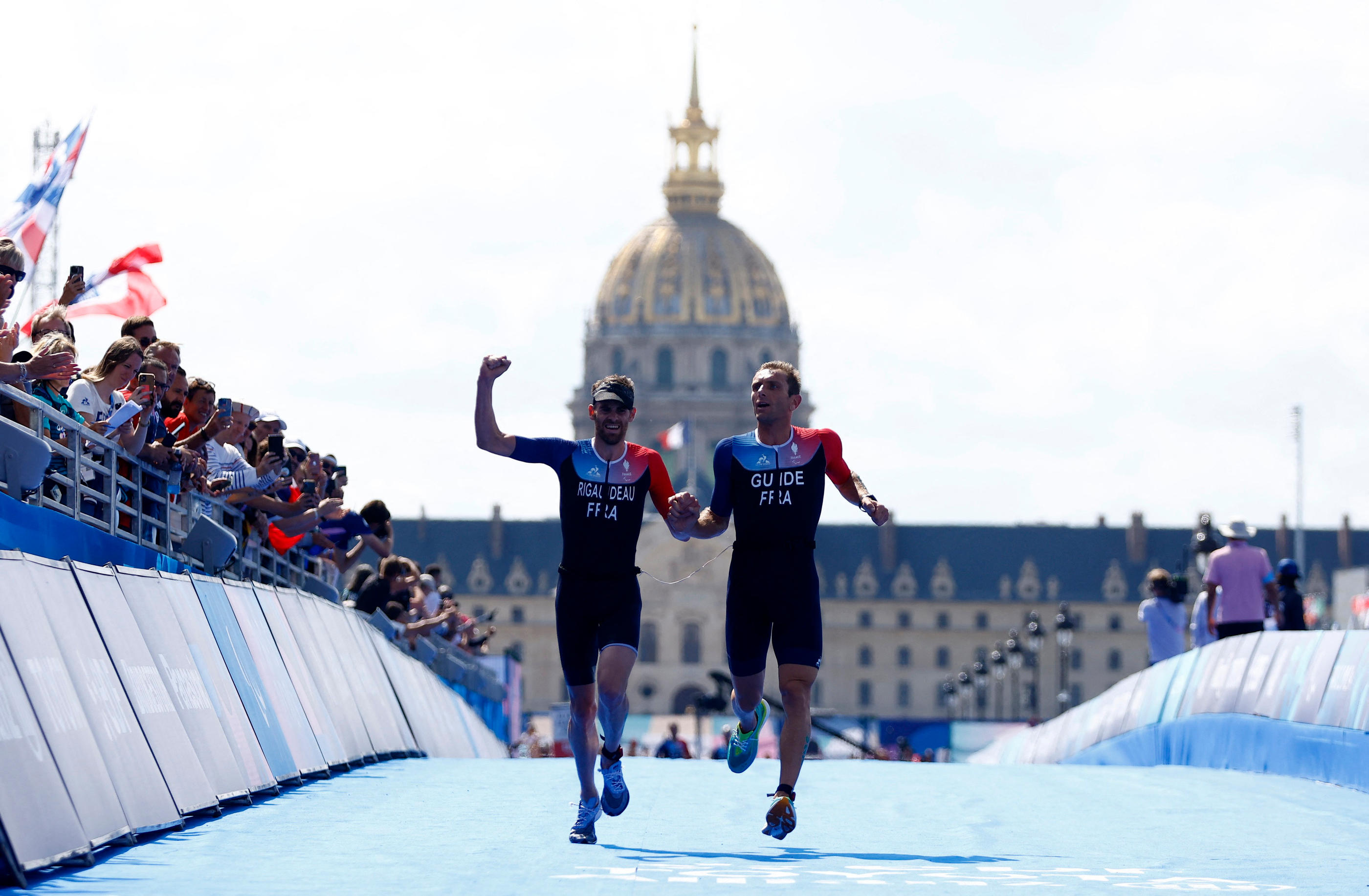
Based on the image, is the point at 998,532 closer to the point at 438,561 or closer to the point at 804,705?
the point at 438,561

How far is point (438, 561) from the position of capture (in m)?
152

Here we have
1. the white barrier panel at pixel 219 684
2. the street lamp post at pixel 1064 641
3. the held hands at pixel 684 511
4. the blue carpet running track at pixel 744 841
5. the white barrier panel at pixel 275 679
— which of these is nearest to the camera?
the blue carpet running track at pixel 744 841

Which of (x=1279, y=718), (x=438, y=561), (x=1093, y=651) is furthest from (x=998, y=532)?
(x=1279, y=718)

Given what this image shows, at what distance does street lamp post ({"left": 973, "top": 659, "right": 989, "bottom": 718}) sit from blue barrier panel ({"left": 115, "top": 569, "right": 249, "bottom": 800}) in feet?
259

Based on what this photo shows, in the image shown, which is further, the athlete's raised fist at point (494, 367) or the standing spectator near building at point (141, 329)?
the standing spectator near building at point (141, 329)

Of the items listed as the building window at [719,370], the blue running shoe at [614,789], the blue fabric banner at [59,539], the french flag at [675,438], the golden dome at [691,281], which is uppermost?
the golden dome at [691,281]

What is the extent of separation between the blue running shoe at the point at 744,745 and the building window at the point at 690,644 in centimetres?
13222

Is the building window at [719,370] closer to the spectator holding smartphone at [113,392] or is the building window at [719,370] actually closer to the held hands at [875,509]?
the spectator holding smartphone at [113,392]

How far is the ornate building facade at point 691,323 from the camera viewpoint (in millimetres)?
175500

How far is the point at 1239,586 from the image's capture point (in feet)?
62.0

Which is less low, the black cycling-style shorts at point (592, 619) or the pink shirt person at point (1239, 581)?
the pink shirt person at point (1239, 581)

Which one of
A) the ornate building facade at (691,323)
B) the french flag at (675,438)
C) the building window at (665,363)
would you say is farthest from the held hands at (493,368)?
the building window at (665,363)

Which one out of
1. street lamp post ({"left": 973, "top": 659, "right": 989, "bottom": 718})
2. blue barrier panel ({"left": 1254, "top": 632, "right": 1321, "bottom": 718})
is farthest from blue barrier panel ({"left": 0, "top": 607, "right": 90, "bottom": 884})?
street lamp post ({"left": 973, "top": 659, "right": 989, "bottom": 718})

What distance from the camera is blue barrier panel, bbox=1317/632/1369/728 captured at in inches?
537
